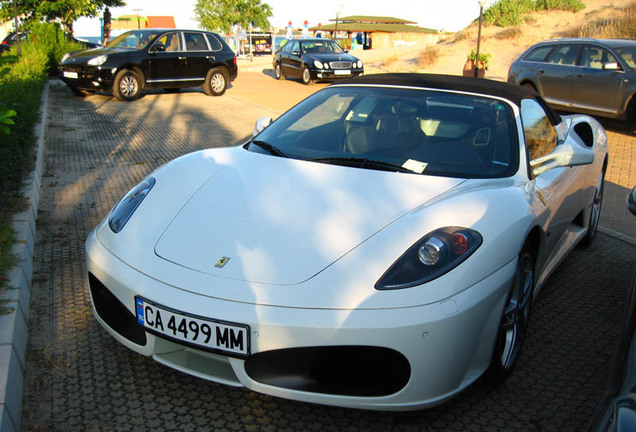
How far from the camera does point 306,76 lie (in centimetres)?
1977

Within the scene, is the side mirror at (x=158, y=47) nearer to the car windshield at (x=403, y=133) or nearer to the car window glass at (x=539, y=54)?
the car window glass at (x=539, y=54)

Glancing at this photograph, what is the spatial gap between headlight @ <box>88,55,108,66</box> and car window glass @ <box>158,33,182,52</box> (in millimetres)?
1752

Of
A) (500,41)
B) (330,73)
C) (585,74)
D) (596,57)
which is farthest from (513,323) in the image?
(500,41)

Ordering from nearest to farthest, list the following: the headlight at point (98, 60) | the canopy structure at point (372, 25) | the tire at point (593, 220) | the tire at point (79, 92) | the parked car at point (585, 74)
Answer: the tire at point (593, 220) < the parked car at point (585, 74) < the headlight at point (98, 60) < the tire at point (79, 92) < the canopy structure at point (372, 25)

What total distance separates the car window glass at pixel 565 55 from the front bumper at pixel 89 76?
9.50 meters

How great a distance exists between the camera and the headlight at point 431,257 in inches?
92.6

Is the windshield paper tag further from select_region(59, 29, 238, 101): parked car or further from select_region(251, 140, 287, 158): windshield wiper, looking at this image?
select_region(59, 29, 238, 101): parked car

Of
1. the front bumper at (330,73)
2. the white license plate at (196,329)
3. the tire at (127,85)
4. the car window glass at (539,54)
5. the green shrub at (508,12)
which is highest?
the green shrub at (508,12)

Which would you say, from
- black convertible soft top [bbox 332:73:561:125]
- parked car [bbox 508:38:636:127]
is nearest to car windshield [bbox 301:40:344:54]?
parked car [bbox 508:38:636:127]

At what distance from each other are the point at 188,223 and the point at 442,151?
145 cm

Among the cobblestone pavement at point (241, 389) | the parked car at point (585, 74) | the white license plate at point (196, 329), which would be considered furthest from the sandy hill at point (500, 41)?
the white license plate at point (196, 329)

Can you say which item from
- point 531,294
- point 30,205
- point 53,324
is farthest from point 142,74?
point 531,294

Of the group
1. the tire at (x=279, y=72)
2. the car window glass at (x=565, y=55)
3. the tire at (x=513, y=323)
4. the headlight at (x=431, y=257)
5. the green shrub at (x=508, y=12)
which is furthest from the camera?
the green shrub at (x=508, y=12)

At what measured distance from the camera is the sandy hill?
1171 inches
